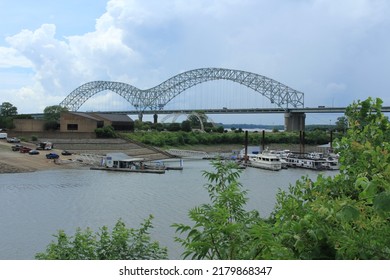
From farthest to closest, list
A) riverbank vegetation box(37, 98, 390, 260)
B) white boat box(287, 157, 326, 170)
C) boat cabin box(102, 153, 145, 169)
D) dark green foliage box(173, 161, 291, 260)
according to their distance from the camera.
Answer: white boat box(287, 157, 326, 170) → boat cabin box(102, 153, 145, 169) → dark green foliage box(173, 161, 291, 260) → riverbank vegetation box(37, 98, 390, 260)

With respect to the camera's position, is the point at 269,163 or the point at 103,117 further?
the point at 103,117

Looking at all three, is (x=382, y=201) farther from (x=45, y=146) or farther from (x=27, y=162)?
(x=45, y=146)

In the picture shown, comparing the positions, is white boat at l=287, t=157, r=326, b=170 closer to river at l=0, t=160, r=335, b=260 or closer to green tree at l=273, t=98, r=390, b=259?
river at l=0, t=160, r=335, b=260

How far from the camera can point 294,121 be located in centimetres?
7225

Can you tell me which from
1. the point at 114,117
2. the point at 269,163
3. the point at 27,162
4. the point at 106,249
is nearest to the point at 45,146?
the point at 27,162

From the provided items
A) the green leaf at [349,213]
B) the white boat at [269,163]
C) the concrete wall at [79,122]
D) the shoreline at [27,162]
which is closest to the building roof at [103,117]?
the concrete wall at [79,122]

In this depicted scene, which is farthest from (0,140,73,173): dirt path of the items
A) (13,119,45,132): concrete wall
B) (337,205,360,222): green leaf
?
(337,205,360,222): green leaf

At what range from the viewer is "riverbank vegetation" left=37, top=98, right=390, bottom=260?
70.1 inches

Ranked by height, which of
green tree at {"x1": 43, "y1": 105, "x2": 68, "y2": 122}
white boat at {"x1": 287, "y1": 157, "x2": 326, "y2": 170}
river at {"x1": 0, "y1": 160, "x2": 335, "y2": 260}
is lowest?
river at {"x1": 0, "y1": 160, "x2": 335, "y2": 260}

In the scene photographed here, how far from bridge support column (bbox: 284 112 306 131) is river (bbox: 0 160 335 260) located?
45539 millimetres

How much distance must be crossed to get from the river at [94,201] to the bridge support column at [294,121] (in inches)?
1793

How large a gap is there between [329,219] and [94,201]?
15467 mm

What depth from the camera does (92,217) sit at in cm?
1358
